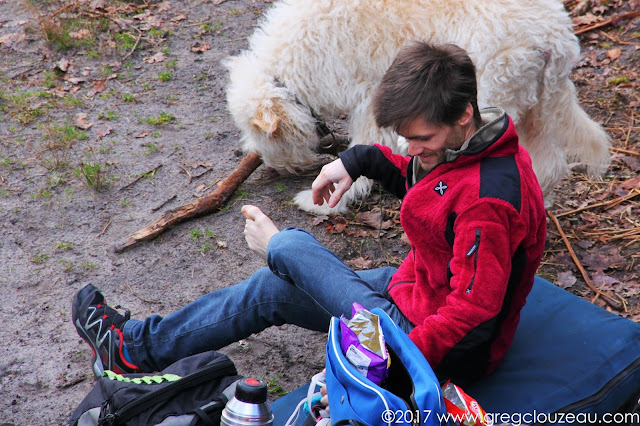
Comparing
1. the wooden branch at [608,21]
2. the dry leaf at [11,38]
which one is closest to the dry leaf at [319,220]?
the wooden branch at [608,21]

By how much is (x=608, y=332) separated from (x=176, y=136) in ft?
13.1

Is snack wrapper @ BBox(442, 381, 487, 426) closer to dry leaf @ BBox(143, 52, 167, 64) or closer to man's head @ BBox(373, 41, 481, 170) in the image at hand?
man's head @ BBox(373, 41, 481, 170)

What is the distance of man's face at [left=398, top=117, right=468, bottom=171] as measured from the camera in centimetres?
209

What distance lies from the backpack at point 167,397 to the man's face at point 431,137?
3.77 feet

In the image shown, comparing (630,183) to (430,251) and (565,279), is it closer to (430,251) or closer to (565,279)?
(565,279)

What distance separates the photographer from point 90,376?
3.17m

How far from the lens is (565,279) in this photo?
378 cm

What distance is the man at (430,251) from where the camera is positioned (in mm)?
1979

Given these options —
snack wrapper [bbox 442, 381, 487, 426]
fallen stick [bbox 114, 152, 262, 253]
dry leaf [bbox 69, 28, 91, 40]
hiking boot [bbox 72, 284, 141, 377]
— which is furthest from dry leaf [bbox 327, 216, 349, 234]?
dry leaf [bbox 69, 28, 91, 40]

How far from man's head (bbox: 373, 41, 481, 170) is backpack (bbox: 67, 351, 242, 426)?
3.86 feet

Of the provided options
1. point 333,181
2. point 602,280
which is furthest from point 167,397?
point 602,280

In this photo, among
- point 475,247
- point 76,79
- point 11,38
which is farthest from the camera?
point 11,38

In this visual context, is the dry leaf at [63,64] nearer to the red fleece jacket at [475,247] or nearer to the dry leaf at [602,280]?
the red fleece jacket at [475,247]

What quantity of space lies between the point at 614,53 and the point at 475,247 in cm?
508
